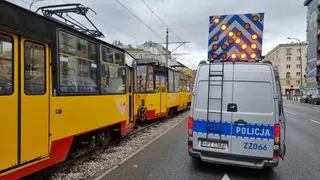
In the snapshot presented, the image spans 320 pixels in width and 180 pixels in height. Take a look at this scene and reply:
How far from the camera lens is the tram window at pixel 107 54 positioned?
8.88 m

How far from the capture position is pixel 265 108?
23.6ft

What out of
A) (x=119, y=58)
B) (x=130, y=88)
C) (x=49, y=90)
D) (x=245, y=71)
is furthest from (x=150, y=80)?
(x=49, y=90)

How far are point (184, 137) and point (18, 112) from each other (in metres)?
8.01

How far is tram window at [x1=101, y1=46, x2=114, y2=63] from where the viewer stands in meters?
8.88

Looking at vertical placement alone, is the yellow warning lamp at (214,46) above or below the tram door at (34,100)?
above

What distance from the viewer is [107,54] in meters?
9.21

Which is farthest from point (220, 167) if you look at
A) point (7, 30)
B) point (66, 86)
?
point (7, 30)

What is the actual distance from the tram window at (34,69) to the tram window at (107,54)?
284cm

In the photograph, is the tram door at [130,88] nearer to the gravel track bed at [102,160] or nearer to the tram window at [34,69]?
the gravel track bed at [102,160]

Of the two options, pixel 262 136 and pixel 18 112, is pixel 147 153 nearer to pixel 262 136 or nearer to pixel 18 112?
pixel 262 136

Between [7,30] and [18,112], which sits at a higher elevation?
[7,30]

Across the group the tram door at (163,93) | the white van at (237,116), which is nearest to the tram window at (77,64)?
the white van at (237,116)

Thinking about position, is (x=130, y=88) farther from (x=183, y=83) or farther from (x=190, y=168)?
(x=183, y=83)

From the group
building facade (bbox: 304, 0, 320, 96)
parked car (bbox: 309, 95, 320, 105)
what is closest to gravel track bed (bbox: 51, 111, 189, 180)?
parked car (bbox: 309, 95, 320, 105)
